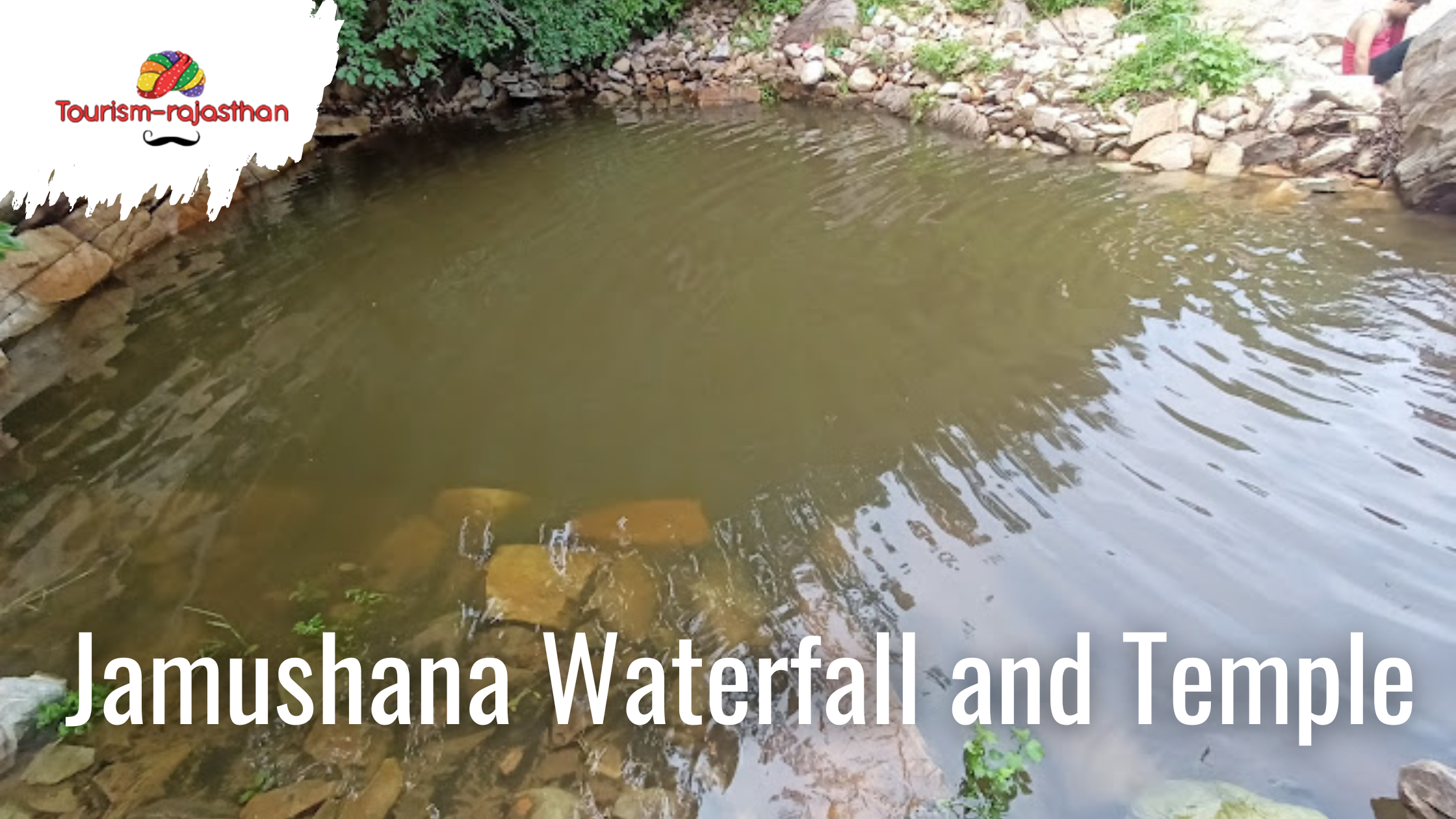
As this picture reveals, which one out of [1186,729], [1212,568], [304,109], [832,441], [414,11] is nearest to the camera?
[1186,729]

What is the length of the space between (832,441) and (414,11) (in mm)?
7140

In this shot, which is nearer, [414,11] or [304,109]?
[304,109]

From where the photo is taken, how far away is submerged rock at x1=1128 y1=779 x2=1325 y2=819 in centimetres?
235

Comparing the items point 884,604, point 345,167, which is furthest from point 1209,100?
point 345,167

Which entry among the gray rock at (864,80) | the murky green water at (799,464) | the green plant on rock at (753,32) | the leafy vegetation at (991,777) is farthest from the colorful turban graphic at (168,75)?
the green plant on rock at (753,32)

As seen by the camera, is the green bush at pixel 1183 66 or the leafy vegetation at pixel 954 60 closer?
the green bush at pixel 1183 66

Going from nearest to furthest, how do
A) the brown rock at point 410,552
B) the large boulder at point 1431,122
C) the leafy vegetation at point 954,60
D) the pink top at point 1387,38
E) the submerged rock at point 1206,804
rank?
the submerged rock at point 1206,804, the brown rock at point 410,552, the large boulder at point 1431,122, the pink top at point 1387,38, the leafy vegetation at point 954,60

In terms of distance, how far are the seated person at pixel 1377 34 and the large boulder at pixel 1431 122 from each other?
0.49 m

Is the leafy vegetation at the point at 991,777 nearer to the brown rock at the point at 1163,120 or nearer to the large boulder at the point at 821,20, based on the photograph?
the brown rock at the point at 1163,120

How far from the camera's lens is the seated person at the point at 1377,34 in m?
6.99

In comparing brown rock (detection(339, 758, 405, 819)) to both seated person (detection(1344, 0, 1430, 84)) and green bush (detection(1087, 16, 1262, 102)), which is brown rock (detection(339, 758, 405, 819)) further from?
seated person (detection(1344, 0, 1430, 84))

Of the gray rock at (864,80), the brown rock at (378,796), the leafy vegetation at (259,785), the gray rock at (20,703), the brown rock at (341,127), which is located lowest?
the brown rock at (378,796)

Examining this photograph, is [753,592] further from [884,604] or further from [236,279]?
[236,279]

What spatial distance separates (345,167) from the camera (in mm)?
8922
